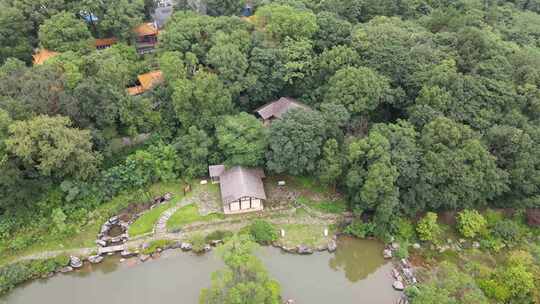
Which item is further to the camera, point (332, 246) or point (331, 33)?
point (331, 33)

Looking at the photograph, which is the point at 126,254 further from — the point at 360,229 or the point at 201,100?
the point at 360,229

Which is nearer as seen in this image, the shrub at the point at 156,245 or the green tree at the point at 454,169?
the shrub at the point at 156,245

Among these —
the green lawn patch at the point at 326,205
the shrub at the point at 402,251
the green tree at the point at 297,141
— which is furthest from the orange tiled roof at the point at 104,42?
the shrub at the point at 402,251

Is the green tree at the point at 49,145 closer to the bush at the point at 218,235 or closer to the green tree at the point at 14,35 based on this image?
the bush at the point at 218,235

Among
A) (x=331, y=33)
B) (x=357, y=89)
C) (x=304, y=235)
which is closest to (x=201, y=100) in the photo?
(x=357, y=89)

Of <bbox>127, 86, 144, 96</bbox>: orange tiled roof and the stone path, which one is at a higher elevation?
<bbox>127, 86, 144, 96</bbox>: orange tiled roof

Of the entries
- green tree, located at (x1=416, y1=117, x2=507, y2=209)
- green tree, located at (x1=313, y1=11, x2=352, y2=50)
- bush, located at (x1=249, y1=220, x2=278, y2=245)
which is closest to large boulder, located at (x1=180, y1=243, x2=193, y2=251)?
bush, located at (x1=249, y1=220, x2=278, y2=245)

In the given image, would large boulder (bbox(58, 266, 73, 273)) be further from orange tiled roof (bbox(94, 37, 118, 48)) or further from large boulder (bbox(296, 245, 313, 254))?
orange tiled roof (bbox(94, 37, 118, 48))
